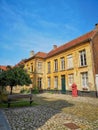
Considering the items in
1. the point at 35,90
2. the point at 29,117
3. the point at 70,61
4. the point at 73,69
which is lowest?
the point at 35,90

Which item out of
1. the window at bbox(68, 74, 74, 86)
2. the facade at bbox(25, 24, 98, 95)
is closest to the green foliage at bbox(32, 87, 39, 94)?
the facade at bbox(25, 24, 98, 95)

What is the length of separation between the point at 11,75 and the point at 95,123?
9.34 m

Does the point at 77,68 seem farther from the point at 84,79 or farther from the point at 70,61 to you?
the point at 70,61

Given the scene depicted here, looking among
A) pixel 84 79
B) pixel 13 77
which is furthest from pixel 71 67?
pixel 13 77

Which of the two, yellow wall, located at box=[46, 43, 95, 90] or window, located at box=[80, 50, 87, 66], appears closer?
yellow wall, located at box=[46, 43, 95, 90]

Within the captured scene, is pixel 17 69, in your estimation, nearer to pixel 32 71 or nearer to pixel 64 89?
pixel 64 89

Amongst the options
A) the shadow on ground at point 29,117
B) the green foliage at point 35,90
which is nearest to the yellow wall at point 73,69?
the green foliage at point 35,90

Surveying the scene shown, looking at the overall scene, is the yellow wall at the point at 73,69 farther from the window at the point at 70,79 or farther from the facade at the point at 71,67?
the window at the point at 70,79

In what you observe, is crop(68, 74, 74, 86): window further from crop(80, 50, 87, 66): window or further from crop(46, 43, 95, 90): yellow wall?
crop(80, 50, 87, 66): window

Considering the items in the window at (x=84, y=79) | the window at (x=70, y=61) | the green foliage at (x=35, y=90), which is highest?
the window at (x=70, y=61)

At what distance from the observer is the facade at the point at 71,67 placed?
16891 mm

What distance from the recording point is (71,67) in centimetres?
2036

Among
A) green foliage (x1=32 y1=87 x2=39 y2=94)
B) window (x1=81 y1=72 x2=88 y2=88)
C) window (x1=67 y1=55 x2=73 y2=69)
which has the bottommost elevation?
green foliage (x1=32 y1=87 x2=39 y2=94)

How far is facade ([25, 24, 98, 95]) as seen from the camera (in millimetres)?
16891
